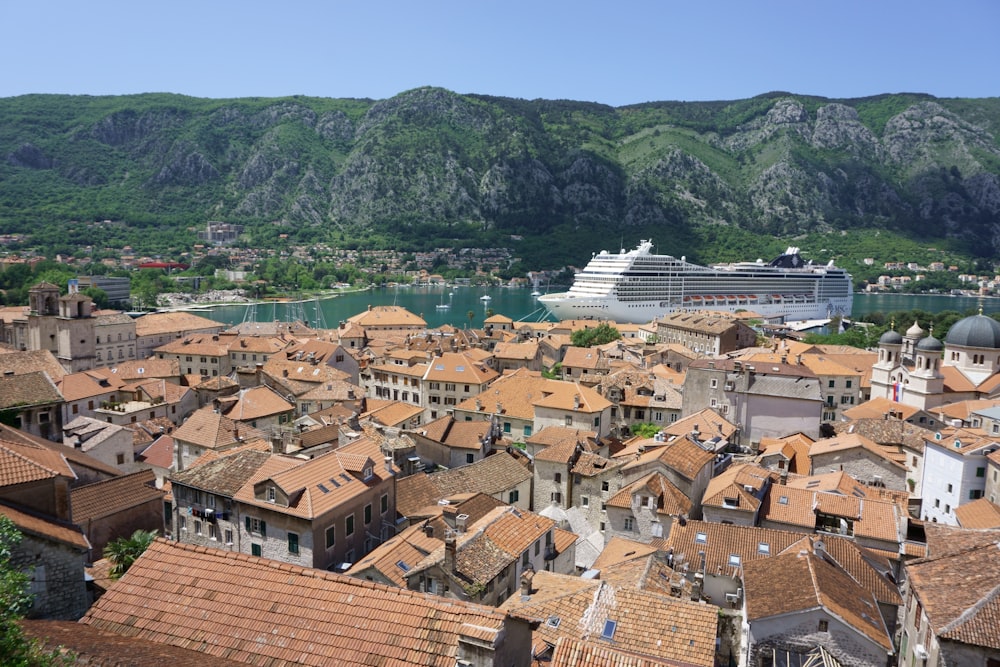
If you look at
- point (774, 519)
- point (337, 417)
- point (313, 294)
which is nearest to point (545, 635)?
point (774, 519)

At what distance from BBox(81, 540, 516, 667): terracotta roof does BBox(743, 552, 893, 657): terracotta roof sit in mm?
9263

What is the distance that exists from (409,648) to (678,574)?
12.4 metres

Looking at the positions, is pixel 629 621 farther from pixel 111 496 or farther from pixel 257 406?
pixel 257 406

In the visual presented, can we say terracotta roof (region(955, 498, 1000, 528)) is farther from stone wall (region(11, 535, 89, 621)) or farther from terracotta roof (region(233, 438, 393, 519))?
stone wall (region(11, 535, 89, 621))

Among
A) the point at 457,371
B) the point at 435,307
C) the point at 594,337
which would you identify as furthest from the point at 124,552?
the point at 435,307

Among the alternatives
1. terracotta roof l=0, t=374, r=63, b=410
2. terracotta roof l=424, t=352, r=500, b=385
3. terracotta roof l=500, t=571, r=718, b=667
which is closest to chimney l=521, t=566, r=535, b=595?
terracotta roof l=500, t=571, r=718, b=667

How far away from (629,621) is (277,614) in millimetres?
8426

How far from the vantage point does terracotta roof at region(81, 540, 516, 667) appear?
9781 millimetres

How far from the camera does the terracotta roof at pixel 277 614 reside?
32.1 ft

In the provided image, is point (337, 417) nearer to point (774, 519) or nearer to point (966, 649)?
point (774, 519)

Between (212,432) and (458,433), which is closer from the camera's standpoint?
(212,432)

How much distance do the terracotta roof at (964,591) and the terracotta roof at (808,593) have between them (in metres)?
1.64

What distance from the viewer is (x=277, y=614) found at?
1045 centimetres

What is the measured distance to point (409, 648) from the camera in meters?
9.70
